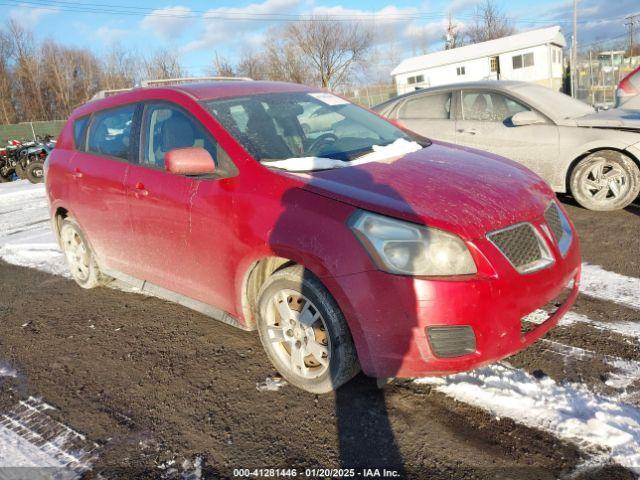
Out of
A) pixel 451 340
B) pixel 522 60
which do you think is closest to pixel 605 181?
pixel 451 340

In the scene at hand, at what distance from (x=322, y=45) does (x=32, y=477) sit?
51.0 meters

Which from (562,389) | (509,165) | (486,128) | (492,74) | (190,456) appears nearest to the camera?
(190,456)

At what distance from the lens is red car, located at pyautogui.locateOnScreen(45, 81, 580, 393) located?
2506 mm

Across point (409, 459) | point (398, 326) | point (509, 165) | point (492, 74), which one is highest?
point (492, 74)

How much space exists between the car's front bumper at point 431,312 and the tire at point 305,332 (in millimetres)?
107

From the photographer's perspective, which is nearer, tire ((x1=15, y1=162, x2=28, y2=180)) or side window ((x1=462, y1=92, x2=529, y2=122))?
side window ((x1=462, y1=92, x2=529, y2=122))

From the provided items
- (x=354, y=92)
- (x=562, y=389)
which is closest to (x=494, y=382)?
(x=562, y=389)

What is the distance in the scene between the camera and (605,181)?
19.7 feet

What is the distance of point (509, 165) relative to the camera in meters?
3.46

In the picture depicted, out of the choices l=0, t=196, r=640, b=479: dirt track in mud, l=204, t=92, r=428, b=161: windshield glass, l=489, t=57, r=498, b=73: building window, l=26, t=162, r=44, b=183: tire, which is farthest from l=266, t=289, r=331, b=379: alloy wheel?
l=489, t=57, r=498, b=73: building window

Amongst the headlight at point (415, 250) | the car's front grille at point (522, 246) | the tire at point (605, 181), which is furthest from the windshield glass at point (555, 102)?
the headlight at point (415, 250)

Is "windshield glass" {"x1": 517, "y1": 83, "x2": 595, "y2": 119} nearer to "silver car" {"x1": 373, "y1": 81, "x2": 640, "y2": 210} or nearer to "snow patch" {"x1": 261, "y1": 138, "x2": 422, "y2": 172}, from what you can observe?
"silver car" {"x1": 373, "y1": 81, "x2": 640, "y2": 210}

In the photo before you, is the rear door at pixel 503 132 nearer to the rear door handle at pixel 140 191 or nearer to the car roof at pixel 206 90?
the car roof at pixel 206 90

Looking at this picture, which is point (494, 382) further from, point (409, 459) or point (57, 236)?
point (57, 236)
